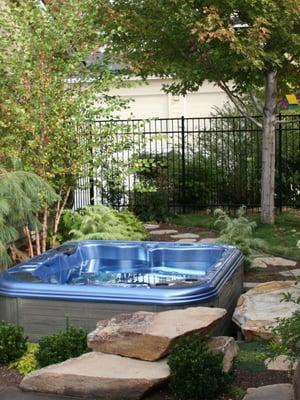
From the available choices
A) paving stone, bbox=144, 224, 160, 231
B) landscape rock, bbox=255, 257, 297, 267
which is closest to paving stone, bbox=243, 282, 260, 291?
landscape rock, bbox=255, 257, 297, 267

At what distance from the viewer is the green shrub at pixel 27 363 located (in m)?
4.95

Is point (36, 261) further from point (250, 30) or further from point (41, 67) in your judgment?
point (250, 30)

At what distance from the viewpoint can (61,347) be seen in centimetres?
489

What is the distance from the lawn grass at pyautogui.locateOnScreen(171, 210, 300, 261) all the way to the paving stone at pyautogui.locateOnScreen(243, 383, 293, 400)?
4761 mm

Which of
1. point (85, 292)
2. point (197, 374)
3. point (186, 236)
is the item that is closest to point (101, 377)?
point (197, 374)

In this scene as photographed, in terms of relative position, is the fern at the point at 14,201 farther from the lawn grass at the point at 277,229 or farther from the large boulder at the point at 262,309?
the lawn grass at the point at 277,229

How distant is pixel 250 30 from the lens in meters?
9.46

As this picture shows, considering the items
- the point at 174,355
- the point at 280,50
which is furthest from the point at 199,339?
the point at 280,50

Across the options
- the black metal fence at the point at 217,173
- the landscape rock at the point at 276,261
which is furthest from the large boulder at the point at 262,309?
the black metal fence at the point at 217,173

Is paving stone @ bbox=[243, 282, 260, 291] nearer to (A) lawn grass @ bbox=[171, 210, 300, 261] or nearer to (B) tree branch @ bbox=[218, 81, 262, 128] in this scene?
(A) lawn grass @ bbox=[171, 210, 300, 261]

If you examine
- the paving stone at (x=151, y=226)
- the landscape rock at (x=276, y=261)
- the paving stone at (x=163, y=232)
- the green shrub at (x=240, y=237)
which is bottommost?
the landscape rock at (x=276, y=261)

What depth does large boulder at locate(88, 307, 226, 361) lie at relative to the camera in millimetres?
4484

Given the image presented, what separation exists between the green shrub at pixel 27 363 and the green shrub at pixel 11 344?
4cm

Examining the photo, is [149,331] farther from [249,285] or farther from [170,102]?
[170,102]
